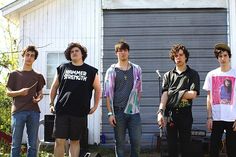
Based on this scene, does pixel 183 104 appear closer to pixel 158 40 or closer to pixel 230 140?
pixel 230 140

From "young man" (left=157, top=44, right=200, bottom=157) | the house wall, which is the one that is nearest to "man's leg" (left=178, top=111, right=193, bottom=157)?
"young man" (left=157, top=44, right=200, bottom=157)

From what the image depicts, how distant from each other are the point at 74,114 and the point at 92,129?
12.4ft

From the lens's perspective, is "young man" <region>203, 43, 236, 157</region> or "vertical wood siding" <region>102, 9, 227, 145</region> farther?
"vertical wood siding" <region>102, 9, 227, 145</region>

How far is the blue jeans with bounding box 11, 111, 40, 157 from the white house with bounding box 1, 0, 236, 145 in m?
3.26

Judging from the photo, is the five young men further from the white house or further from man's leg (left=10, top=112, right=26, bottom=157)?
the white house

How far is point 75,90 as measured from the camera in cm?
471

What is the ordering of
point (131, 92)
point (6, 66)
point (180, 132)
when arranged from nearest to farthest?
point (180, 132) → point (131, 92) → point (6, 66)

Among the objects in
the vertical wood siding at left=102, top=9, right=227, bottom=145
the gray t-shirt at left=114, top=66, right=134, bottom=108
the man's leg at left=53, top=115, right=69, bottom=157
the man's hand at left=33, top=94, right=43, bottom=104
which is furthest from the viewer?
the vertical wood siding at left=102, top=9, right=227, bottom=145

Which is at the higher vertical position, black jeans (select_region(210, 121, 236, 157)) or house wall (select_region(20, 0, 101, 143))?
house wall (select_region(20, 0, 101, 143))

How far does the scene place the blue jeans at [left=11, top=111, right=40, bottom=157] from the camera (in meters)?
5.14

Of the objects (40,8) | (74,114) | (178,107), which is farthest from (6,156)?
(40,8)

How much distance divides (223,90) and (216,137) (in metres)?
0.63

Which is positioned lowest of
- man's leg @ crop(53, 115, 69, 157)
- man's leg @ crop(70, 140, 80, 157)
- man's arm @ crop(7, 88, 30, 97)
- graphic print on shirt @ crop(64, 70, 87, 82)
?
man's leg @ crop(70, 140, 80, 157)

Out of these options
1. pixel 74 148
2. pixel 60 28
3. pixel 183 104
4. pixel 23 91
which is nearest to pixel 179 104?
pixel 183 104
